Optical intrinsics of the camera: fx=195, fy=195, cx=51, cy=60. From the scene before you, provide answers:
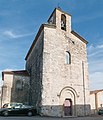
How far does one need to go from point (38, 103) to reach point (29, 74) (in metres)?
7.92

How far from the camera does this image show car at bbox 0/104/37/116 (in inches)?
793

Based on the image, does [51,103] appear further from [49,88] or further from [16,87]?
[16,87]

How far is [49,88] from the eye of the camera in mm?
21797

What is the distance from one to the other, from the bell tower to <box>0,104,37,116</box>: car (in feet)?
35.1

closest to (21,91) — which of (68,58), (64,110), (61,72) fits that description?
(61,72)

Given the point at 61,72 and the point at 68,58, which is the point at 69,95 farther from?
the point at 68,58

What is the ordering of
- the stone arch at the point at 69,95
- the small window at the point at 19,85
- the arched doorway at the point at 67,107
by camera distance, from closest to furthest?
1. the stone arch at the point at 69,95
2. the arched doorway at the point at 67,107
3. the small window at the point at 19,85

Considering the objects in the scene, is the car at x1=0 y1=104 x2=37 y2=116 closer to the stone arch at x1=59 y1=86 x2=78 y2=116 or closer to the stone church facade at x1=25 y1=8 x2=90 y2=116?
the stone church facade at x1=25 y1=8 x2=90 y2=116

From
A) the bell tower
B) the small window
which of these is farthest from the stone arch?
the bell tower

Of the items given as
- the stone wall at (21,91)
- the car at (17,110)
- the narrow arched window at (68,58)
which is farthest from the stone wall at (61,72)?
the stone wall at (21,91)

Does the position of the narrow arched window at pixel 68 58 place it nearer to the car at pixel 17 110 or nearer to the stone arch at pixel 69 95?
the stone arch at pixel 69 95

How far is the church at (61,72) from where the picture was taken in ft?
71.5

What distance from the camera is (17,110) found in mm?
20375

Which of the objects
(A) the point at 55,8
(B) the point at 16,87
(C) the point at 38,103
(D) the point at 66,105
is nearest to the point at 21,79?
(B) the point at 16,87
